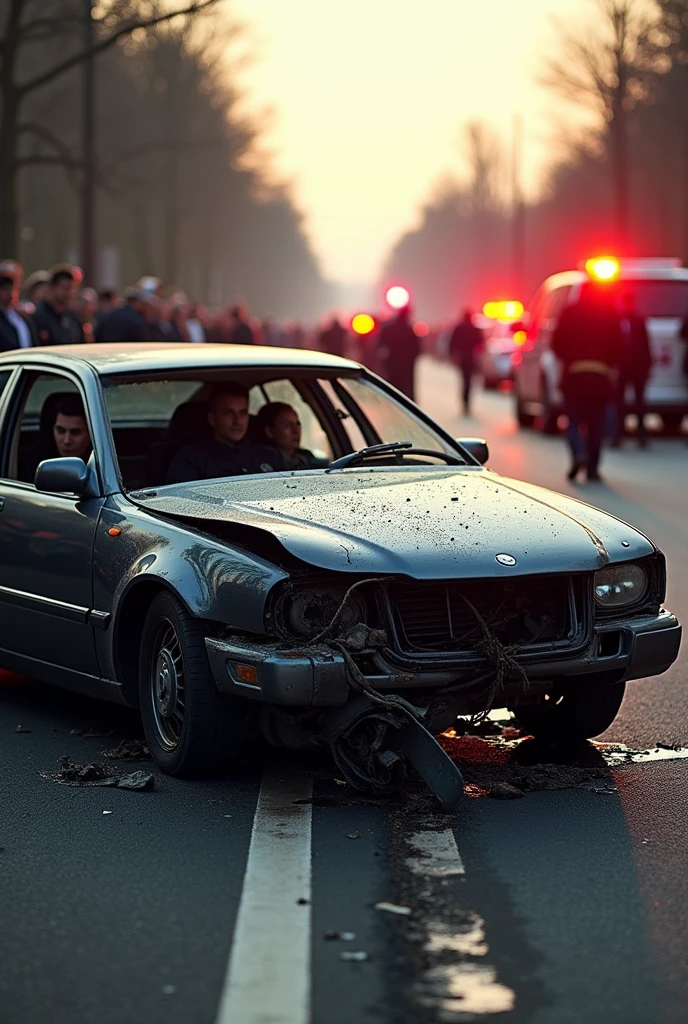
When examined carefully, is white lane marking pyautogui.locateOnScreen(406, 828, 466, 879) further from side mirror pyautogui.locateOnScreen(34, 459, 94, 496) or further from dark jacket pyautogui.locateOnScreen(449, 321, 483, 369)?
dark jacket pyautogui.locateOnScreen(449, 321, 483, 369)

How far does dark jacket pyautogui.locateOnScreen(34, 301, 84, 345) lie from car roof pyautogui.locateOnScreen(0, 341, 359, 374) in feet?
24.6

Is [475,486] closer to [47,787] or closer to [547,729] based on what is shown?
[547,729]

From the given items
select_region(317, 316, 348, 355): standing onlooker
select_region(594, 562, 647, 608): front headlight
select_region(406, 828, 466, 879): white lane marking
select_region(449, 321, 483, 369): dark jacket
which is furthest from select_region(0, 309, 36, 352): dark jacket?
select_region(317, 316, 348, 355): standing onlooker

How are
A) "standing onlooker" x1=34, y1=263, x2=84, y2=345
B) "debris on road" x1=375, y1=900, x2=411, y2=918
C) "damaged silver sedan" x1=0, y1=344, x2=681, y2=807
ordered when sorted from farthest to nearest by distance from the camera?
1. "standing onlooker" x1=34, y1=263, x2=84, y2=345
2. "damaged silver sedan" x1=0, y1=344, x2=681, y2=807
3. "debris on road" x1=375, y1=900, x2=411, y2=918

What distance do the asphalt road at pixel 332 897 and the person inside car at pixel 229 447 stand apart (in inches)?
45.1

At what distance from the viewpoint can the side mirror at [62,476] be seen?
6.86m

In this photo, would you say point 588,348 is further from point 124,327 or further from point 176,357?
point 176,357

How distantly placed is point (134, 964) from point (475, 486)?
3061mm

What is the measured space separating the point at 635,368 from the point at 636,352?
0.61 ft

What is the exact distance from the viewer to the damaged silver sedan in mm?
5879

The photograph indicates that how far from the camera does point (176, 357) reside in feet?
24.9

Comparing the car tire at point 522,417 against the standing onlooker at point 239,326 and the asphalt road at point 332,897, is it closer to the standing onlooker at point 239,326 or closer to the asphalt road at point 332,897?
the standing onlooker at point 239,326

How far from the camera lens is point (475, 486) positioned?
6988 millimetres

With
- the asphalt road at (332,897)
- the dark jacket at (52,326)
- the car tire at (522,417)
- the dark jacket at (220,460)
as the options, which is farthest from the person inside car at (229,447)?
the car tire at (522,417)
